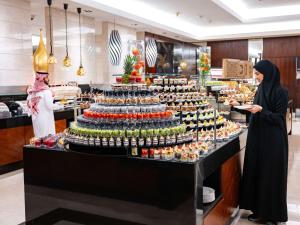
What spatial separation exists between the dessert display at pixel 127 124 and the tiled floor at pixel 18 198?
4.09 feet

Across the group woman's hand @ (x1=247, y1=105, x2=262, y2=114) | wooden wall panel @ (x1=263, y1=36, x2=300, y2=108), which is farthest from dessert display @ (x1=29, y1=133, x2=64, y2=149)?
wooden wall panel @ (x1=263, y1=36, x2=300, y2=108)

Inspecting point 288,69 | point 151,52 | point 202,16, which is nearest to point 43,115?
point 202,16

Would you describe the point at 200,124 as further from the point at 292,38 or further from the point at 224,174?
the point at 292,38

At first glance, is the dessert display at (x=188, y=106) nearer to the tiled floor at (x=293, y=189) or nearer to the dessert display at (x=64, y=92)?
the tiled floor at (x=293, y=189)

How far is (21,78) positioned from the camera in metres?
7.75

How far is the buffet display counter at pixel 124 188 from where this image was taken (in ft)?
8.86

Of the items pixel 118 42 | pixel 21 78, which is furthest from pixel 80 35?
pixel 21 78

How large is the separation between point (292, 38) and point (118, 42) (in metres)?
7.60

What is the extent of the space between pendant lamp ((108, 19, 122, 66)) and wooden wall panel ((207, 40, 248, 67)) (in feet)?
20.5

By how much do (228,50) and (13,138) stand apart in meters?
11.8

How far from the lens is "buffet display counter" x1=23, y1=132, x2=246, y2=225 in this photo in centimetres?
270

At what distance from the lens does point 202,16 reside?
1138 cm

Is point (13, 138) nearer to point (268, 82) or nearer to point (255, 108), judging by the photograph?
point (255, 108)

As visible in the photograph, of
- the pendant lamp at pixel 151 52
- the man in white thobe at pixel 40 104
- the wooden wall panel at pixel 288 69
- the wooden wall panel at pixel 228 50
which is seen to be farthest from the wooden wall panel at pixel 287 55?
the man in white thobe at pixel 40 104
